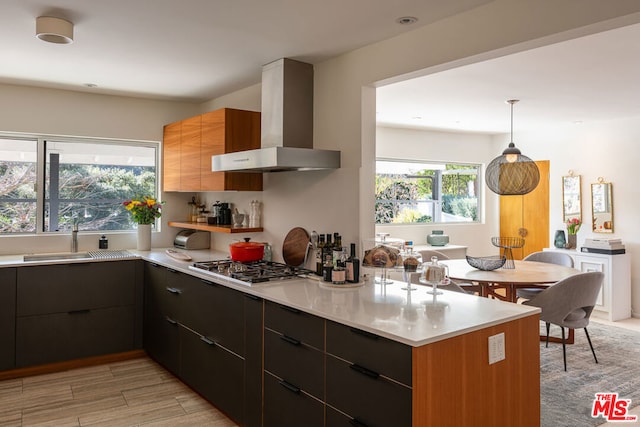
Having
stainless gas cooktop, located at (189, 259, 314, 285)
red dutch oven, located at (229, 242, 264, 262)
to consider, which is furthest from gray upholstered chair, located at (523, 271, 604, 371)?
red dutch oven, located at (229, 242, 264, 262)

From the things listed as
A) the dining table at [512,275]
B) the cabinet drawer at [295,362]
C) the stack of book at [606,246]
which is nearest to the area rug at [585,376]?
the dining table at [512,275]

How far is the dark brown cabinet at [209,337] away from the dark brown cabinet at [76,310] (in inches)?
7.4

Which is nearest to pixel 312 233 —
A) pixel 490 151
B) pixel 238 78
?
pixel 238 78

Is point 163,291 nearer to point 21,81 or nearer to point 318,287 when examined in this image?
point 318,287

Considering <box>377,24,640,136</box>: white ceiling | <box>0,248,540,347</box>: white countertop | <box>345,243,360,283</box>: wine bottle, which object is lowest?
<box>0,248,540,347</box>: white countertop

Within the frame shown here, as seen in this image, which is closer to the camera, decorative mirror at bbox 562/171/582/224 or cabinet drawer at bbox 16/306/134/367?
cabinet drawer at bbox 16/306/134/367

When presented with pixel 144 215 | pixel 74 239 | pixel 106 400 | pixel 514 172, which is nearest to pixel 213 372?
pixel 106 400

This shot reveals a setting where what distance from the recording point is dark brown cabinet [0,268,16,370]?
3604mm

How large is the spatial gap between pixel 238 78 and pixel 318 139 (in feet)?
3.40

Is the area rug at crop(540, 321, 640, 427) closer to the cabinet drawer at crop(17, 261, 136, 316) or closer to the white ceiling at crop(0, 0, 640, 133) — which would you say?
the white ceiling at crop(0, 0, 640, 133)

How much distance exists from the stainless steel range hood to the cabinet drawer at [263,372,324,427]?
1.39m

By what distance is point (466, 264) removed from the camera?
4.80m

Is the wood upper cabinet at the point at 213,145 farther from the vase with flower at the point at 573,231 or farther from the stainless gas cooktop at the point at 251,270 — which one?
the vase with flower at the point at 573,231

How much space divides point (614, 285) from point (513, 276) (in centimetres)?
238
